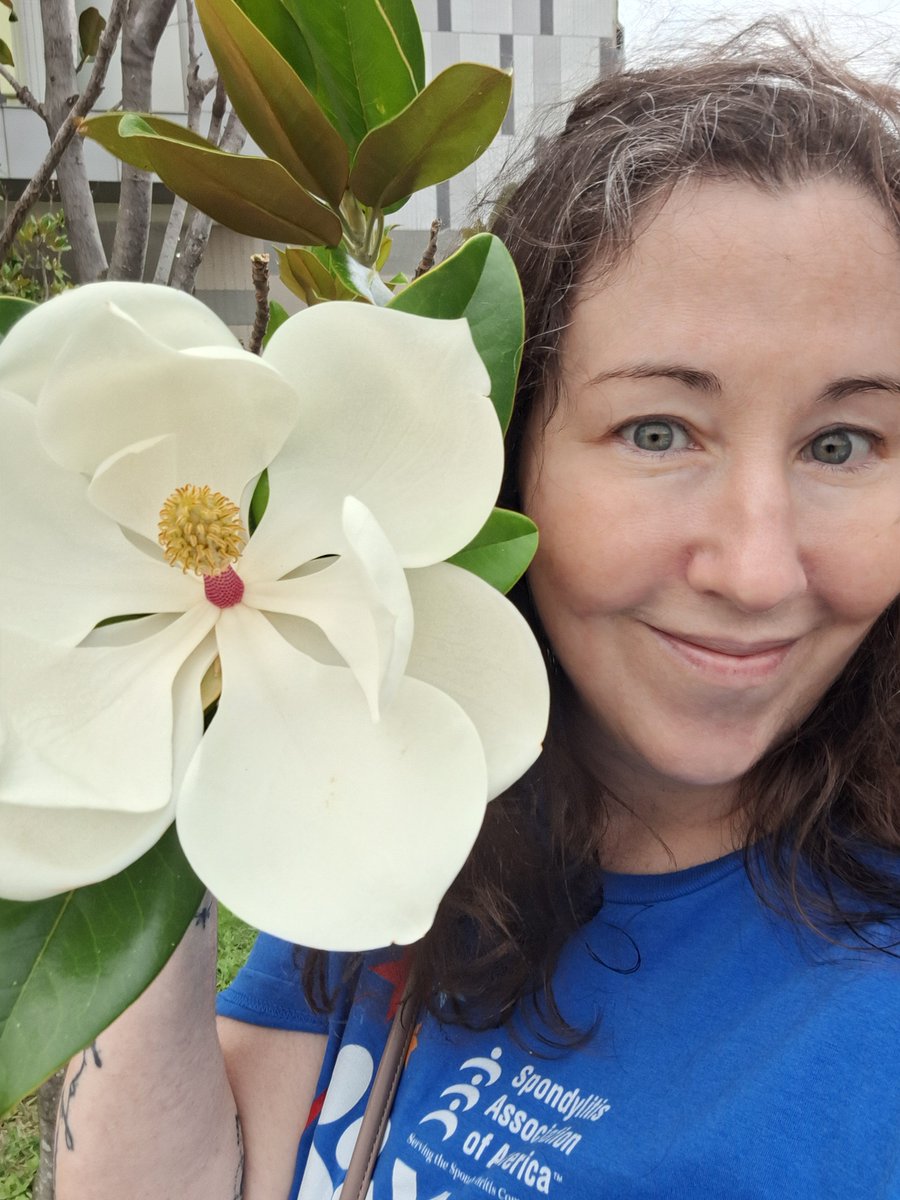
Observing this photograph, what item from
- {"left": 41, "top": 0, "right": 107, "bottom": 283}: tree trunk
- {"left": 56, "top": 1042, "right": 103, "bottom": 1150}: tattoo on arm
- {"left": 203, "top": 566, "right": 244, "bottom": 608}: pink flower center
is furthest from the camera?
{"left": 41, "top": 0, "right": 107, "bottom": 283}: tree trunk

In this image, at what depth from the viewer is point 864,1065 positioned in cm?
78

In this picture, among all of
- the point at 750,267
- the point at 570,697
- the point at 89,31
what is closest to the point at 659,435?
the point at 750,267

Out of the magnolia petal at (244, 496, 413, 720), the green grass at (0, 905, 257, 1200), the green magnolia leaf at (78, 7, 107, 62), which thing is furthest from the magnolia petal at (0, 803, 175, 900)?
the green grass at (0, 905, 257, 1200)

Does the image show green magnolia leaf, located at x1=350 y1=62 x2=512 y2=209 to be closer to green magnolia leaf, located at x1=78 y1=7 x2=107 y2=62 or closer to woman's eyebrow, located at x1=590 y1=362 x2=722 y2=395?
woman's eyebrow, located at x1=590 y1=362 x2=722 y2=395

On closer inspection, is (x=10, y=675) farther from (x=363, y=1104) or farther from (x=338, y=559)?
(x=363, y=1104)

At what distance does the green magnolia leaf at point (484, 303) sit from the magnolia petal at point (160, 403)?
123mm

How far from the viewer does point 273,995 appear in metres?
1.26

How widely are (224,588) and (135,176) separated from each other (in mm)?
992

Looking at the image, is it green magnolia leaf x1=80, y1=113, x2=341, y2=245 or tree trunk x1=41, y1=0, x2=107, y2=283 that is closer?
green magnolia leaf x1=80, y1=113, x2=341, y2=245

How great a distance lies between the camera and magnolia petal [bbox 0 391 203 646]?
1.57 feet

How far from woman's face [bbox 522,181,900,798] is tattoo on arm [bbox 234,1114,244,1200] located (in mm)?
743

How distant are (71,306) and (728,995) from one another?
806mm

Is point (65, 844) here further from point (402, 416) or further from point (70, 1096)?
point (70, 1096)

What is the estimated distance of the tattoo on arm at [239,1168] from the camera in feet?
3.85
